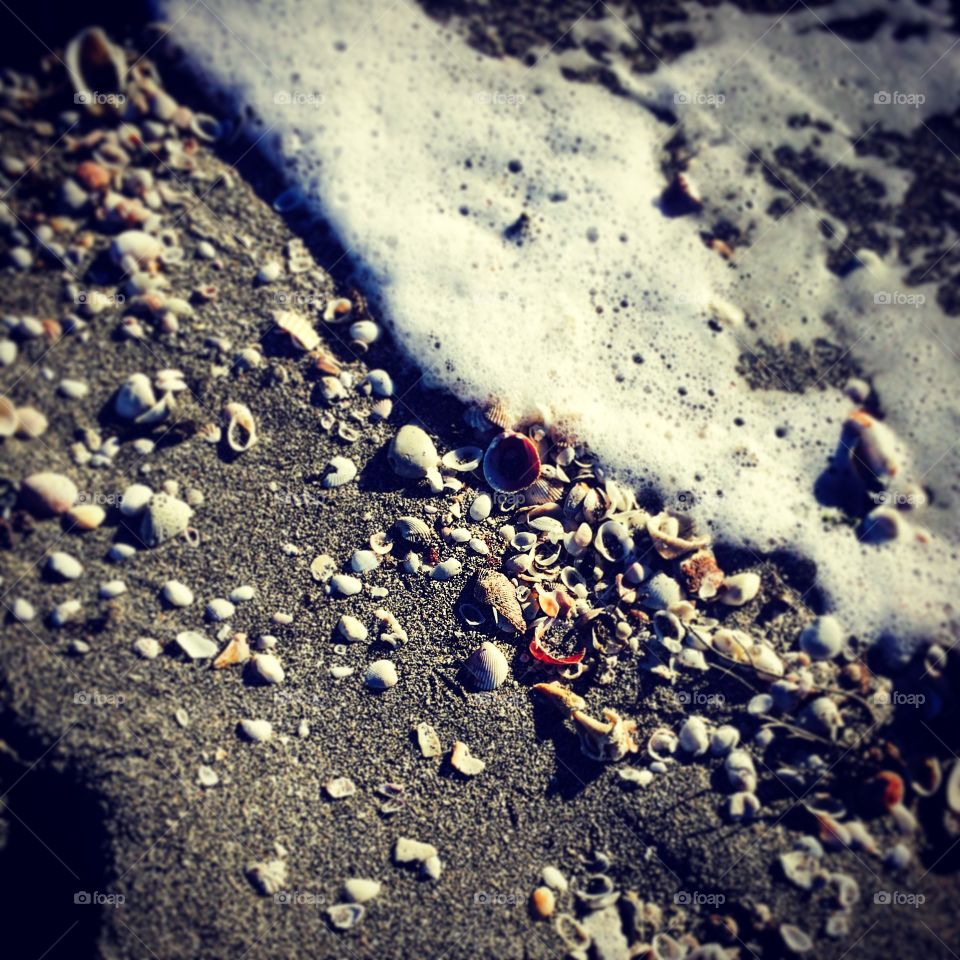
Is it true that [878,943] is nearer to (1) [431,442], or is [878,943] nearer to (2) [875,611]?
(2) [875,611]

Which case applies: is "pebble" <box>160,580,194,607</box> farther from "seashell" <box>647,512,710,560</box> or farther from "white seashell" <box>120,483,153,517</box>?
"seashell" <box>647,512,710,560</box>

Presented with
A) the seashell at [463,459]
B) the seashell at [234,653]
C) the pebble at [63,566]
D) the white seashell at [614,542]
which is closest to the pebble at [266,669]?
the seashell at [234,653]

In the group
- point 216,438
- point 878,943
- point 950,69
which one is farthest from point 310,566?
point 950,69

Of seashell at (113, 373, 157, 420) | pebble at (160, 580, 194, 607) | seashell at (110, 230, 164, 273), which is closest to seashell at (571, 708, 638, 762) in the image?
pebble at (160, 580, 194, 607)

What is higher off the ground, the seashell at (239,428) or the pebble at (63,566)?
the seashell at (239,428)

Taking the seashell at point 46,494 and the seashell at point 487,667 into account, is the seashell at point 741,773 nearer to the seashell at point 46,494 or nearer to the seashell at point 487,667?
the seashell at point 487,667

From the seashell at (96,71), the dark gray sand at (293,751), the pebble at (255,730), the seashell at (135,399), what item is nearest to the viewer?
the dark gray sand at (293,751)

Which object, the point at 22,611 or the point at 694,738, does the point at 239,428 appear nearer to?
the point at 22,611

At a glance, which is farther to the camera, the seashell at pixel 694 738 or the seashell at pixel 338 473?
the seashell at pixel 338 473
